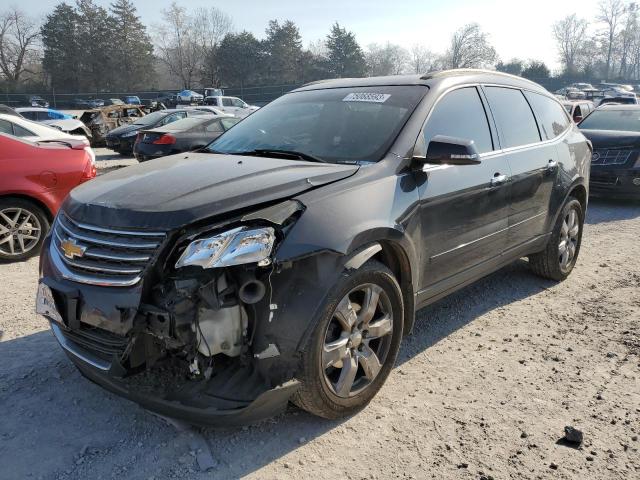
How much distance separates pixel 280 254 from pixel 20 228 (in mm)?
4559

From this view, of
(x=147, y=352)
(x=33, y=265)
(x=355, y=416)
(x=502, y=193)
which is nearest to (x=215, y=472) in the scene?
(x=147, y=352)

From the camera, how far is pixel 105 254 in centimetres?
241

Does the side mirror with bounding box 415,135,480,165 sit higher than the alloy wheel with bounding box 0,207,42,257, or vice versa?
the side mirror with bounding box 415,135,480,165

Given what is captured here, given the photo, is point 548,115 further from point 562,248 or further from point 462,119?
point 462,119

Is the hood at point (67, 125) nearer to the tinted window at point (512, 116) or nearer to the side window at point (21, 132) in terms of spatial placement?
the side window at point (21, 132)

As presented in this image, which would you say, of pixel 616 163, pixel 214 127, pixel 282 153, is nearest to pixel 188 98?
pixel 214 127

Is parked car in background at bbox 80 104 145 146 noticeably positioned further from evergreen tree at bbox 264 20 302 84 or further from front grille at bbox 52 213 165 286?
evergreen tree at bbox 264 20 302 84

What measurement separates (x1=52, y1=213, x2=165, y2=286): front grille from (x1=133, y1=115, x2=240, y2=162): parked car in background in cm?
860

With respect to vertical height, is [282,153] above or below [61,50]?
below

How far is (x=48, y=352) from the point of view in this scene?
11.7 feet

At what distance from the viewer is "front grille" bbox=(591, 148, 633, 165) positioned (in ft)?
28.9

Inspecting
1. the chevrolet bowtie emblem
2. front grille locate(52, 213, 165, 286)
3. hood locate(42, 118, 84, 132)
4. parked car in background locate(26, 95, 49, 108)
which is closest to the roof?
front grille locate(52, 213, 165, 286)

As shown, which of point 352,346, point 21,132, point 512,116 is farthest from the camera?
point 21,132

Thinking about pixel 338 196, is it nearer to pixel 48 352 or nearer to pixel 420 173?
pixel 420 173
